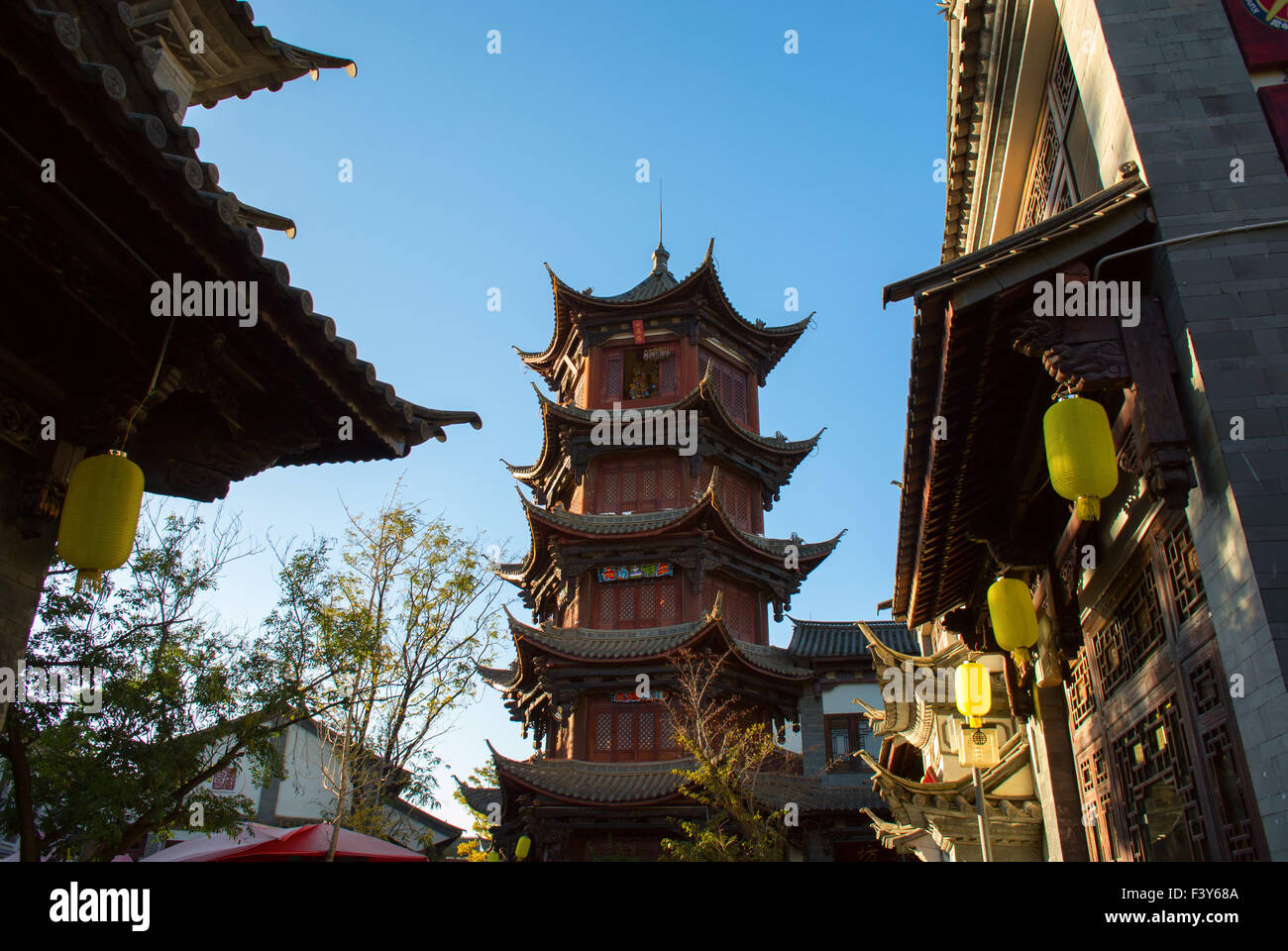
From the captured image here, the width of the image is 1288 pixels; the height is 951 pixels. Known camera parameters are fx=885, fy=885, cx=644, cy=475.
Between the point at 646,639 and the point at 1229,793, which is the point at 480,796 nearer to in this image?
the point at 646,639

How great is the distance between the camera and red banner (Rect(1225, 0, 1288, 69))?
5.31 meters

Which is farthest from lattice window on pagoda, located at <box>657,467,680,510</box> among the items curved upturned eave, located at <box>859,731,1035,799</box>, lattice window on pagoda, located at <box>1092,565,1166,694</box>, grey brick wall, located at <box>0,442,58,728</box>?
grey brick wall, located at <box>0,442,58,728</box>

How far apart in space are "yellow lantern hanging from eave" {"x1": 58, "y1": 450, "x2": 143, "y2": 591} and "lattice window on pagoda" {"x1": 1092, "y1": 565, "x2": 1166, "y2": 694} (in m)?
5.96

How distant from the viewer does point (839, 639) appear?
1003 inches

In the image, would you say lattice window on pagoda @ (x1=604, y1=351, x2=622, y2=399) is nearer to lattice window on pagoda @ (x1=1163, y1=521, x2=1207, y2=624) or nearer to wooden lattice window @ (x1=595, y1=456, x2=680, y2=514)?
wooden lattice window @ (x1=595, y1=456, x2=680, y2=514)

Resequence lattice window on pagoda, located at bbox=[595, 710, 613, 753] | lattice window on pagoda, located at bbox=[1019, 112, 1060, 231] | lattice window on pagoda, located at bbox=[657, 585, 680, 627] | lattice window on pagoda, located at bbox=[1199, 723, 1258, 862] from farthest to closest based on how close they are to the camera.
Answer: lattice window on pagoda, located at bbox=[657, 585, 680, 627] → lattice window on pagoda, located at bbox=[595, 710, 613, 753] → lattice window on pagoda, located at bbox=[1019, 112, 1060, 231] → lattice window on pagoda, located at bbox=[1199, 723, 1258, 862]

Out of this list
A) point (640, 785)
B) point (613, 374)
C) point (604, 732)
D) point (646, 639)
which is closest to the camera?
point (640, 785)

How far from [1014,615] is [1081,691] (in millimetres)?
1315

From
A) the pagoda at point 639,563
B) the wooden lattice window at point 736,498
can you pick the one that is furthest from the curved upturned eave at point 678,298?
the wooden lattice window at point 736,498

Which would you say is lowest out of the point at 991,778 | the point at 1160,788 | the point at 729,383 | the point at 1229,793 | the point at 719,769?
the point at 1229,793

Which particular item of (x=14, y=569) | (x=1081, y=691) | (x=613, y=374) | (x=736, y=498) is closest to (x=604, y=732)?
(x=736, y=498)

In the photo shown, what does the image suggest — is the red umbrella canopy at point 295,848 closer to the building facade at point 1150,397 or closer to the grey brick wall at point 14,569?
the grey brick wall at point 14,569

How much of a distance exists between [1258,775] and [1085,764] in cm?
378

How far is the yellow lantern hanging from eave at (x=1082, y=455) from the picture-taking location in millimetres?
4414
